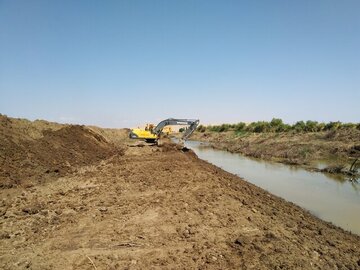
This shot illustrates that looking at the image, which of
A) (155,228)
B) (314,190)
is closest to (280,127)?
(314,190)

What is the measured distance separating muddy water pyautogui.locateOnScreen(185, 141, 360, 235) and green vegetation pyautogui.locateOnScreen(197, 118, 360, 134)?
17.2m

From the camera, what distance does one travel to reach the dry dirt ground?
519 cm

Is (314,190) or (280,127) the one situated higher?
(280,127)

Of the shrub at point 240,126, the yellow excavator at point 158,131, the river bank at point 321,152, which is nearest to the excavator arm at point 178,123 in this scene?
the yellow excavator at point 158,131

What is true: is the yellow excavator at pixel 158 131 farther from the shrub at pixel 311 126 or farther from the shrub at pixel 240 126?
the shrub at pixel 240 126

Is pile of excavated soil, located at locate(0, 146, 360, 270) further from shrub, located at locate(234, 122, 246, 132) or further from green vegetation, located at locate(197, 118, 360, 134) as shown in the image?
shrub, located at locate(234, 122, 246, 132)

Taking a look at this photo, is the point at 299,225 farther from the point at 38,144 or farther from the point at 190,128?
the point at 190,128

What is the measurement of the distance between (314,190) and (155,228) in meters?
8.96

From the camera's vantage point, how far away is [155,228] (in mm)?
6488

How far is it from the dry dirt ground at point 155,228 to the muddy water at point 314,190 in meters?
1.59

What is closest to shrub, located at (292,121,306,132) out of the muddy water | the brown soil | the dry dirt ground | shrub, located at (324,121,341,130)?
shrub, located at (324,121,341,130)

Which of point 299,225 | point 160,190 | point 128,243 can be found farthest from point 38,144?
point 299,225

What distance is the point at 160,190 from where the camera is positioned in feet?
31.7

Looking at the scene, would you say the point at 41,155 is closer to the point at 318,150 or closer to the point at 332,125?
the point at 318,150
